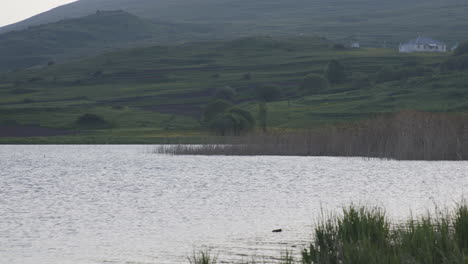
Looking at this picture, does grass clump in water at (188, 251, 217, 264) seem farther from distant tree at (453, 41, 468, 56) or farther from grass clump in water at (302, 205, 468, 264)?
distant tree at (453, 41, 468, 56)

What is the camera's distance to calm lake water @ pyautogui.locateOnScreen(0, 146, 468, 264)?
25.1 m

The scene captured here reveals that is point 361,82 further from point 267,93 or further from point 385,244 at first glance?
point 385,244

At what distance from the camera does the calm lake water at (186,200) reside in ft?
82.3

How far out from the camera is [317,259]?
682 inches

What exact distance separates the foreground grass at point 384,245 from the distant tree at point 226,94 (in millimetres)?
139145

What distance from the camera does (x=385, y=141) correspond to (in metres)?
66.8

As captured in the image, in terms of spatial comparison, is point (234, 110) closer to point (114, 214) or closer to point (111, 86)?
point (114, 214)

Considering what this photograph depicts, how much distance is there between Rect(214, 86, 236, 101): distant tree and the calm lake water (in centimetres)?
8567

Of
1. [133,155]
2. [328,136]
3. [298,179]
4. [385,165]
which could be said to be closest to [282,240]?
[298,179]

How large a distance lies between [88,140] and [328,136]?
162 ft

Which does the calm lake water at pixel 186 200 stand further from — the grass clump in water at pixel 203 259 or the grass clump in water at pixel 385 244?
the grass clump in water at pixel 385 244

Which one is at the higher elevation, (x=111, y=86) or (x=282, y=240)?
(x=111, y=86)

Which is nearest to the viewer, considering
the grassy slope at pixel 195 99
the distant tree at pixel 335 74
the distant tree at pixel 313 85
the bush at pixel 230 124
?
the bush at pixel 230 124

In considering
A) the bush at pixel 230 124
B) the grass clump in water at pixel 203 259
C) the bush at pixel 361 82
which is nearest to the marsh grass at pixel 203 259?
the grass clump in water at pixel 203 259
